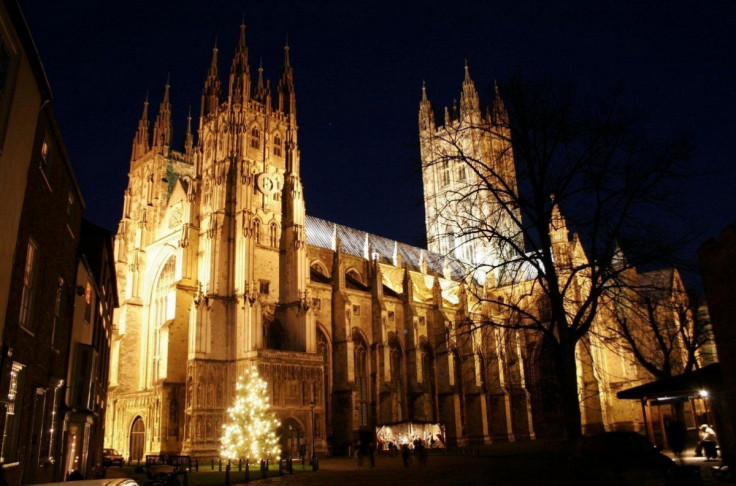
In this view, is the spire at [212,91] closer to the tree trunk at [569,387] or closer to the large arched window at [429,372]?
the large arched window at [429,372]

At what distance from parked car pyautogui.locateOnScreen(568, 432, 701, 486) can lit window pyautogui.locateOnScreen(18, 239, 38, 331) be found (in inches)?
452

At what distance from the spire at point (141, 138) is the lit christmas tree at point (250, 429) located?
29002 millimetres

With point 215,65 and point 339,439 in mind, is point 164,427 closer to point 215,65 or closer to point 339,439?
point 339,439

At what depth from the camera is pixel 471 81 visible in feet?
261

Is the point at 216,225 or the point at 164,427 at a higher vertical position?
the point at 216,225

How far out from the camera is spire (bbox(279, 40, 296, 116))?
1895 inches

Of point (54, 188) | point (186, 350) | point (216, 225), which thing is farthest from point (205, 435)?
point (54, 188)

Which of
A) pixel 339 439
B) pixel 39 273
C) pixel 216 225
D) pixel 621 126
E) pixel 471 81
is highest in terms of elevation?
pixel 471 81

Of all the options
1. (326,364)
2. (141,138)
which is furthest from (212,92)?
(326,364)

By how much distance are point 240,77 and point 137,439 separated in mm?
26680

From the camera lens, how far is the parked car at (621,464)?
1170 cm

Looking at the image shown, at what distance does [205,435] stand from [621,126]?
29.2 m

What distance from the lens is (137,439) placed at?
40188mm

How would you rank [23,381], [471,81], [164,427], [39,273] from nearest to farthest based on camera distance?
[23,381] < [39,273] < [164,427] < [471,81]
